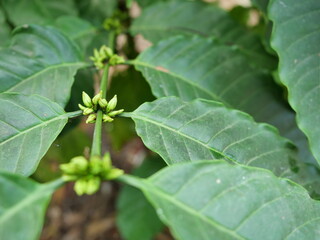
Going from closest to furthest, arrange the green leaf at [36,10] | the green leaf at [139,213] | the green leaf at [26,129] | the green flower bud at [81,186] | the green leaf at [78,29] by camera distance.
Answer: the green flower bud at [81,186], the green leaf at [26,129], the green leaf at [78,29], the green leaf at [36,10], the green leaf at [139,213]

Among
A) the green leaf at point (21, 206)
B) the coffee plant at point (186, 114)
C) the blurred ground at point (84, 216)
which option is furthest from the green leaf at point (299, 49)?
the blurred ground at point (84, 216)

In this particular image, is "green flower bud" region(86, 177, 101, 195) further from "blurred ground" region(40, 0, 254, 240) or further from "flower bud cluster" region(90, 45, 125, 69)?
"blurred ground" region(40, 0, 254, 240)

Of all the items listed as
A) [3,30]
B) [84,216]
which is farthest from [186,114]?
[84,216]

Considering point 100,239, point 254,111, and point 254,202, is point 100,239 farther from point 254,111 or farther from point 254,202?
point 254,202

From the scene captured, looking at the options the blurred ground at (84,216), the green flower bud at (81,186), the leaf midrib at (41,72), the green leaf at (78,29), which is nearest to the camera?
the green flower bud at (81,186)

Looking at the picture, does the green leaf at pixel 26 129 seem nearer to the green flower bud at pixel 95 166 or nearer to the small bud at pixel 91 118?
the small bud at pixel 91 118

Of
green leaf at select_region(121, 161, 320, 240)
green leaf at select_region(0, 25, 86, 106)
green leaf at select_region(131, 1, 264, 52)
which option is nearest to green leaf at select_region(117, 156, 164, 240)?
green leaf at select_region(131, 1, 264, 52)
